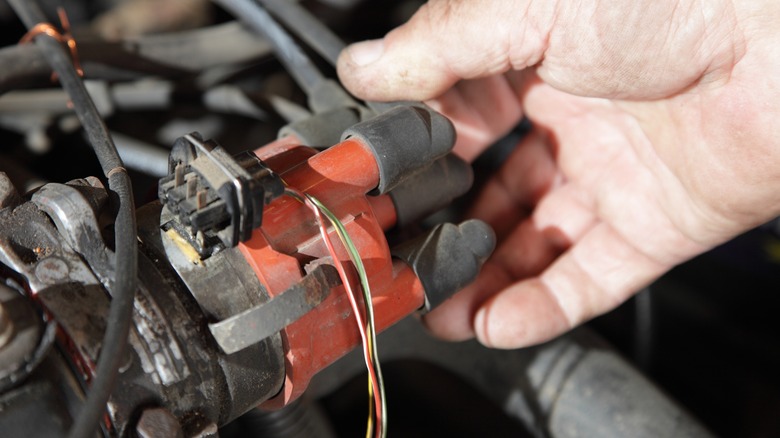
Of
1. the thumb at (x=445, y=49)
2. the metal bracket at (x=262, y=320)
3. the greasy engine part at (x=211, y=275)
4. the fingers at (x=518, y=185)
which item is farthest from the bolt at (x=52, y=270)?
the fingers at (x=518, y=185)

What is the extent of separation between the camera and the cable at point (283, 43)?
34.8 inches

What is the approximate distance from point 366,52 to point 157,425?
1.65 ft

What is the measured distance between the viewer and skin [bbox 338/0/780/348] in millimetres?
766

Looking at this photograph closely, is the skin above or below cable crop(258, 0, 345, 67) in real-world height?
below

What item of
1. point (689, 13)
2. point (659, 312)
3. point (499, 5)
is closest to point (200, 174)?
point (499, 5)

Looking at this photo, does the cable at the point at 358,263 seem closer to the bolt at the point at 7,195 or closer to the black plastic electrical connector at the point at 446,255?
the black plastic electrical connector at the point at 446,255

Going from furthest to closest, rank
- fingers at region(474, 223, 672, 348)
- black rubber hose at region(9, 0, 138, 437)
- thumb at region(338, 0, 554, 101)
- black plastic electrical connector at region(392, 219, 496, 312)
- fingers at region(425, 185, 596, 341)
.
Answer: fingers at region(425, 185, 596, 341) → fingers at region(474, 223, 672, 348) → thumb at region(338, 0, 554, 101) → black plastic electrical connector at region(392, 219, 496, 312) → black rubber hose at region(9, 0, 138, 437)

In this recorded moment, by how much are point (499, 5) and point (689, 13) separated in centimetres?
22

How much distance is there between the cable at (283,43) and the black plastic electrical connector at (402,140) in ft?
0.81

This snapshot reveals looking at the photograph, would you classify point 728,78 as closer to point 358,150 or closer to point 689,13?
point 689,13

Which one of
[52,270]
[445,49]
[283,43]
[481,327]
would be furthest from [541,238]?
[52,270]

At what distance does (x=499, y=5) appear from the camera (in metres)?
0.78

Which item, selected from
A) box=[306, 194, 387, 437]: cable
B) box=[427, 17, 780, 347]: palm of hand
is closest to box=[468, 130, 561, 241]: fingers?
box=[427, 17, 780, 347]: palm of hand

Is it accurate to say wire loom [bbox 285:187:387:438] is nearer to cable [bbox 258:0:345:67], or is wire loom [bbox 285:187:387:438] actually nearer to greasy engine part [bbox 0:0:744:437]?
greasy engine part [bbox 0:0:744:437]
